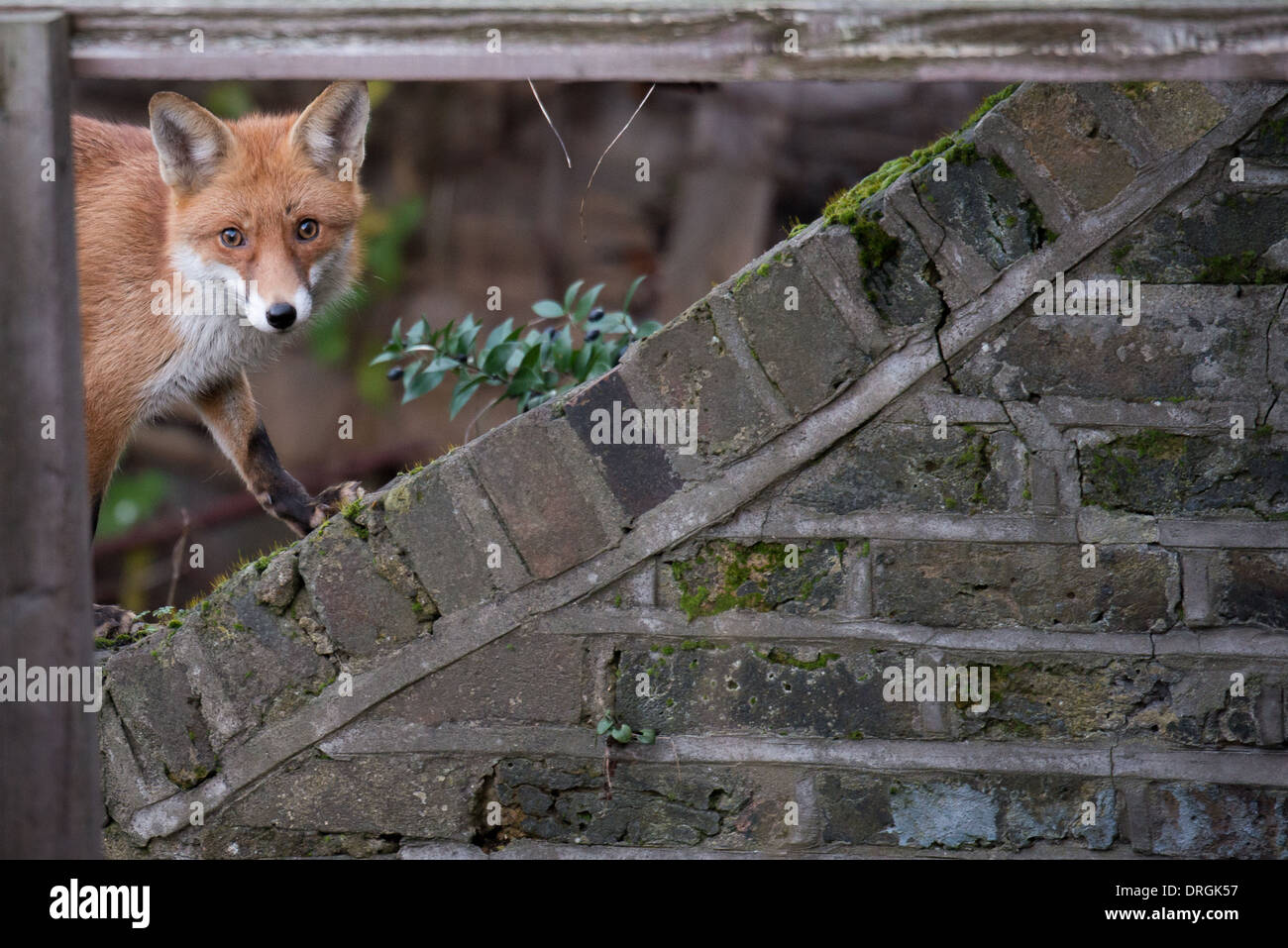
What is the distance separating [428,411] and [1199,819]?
6778mm

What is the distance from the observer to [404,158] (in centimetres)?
823

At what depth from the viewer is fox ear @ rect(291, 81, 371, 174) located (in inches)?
129

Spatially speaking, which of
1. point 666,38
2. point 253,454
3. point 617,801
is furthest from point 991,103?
point 253,454

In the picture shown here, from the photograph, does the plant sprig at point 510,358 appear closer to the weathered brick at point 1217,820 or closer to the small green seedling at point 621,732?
the small green seedling at point 621,732

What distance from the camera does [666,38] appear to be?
189cm

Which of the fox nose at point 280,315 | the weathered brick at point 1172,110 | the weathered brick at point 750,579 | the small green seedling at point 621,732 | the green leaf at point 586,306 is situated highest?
the weathered brick at point 1172,110

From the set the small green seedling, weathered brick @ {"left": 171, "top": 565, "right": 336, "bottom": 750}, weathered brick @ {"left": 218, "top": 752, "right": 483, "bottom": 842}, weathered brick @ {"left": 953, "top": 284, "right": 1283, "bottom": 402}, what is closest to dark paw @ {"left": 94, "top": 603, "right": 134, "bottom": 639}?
weathered brick @ {"left": 171, "top": 565, "right": 336, "bottom": 750}

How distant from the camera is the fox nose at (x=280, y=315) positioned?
3.05 meters

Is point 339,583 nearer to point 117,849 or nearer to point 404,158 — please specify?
point 117,849

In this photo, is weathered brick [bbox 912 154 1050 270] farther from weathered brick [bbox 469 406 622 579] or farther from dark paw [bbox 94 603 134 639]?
dark paw [bbox 94 603 134 639]

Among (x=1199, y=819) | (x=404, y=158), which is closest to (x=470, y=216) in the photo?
(x=404, y=158)

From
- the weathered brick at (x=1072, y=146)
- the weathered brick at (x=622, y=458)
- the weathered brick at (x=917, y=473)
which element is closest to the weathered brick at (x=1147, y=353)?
the weathered brick at (x=917, y=473)

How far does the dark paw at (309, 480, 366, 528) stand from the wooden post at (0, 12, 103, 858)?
4.27 feet

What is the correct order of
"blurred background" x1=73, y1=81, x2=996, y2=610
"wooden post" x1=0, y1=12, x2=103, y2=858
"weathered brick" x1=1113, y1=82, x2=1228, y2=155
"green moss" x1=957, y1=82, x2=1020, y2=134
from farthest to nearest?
"blurred background" x1=73, y1=81, x2=996, y2=610, "green moss" x1=957, y1=82, x2=1020, y2=134, "weathered brick" x1=1113, y1=82, x2=1228, y2=155, "wooden post" x1=0, y1=12, x2=103, y2=858
